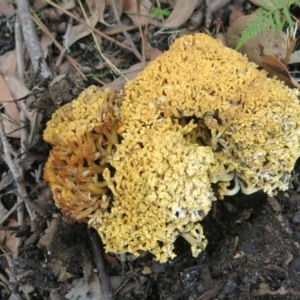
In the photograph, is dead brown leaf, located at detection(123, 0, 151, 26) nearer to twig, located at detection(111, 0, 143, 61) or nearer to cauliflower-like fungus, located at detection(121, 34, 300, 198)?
twig, located at detection(111, 0, 143, 61)

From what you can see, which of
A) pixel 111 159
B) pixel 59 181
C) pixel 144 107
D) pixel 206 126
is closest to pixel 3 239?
pixel 59 181

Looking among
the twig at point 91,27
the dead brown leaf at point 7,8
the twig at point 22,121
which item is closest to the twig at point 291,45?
the twig at point 91,27

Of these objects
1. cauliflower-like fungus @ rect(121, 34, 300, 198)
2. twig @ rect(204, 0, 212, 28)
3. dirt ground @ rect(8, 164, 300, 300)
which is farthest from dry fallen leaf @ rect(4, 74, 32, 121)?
twig @ rect(204, 0, 212, 28)

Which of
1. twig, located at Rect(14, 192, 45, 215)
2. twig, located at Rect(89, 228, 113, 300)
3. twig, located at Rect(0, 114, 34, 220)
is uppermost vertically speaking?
twig, located at Rect(0, 114, 34, 220)

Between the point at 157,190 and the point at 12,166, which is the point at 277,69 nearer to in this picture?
the point at 157,190

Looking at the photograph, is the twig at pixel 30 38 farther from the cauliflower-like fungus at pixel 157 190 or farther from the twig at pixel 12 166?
the cauliflower-like fungus at pixel 157 190

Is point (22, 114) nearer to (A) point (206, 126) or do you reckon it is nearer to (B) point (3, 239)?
(B) point (3, 239)
